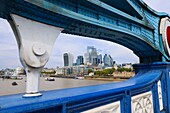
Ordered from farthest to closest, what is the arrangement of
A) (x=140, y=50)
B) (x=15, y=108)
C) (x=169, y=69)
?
1. (x=140, y=50)
2. (x=169, y=69)
3. (x=15, y=108)

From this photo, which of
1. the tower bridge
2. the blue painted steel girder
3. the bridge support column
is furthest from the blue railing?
the blue painted steel girder

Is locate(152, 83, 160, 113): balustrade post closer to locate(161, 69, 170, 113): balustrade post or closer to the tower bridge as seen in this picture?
the tower bridge

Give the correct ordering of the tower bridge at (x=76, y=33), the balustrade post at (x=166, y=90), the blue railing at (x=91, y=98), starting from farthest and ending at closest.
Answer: the balustrade post at (x=166, y=90) → the tower bridge at (x=76, y=33) → the blue railing at (x=91, y=98)

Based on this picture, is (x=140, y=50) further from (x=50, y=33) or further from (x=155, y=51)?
(x=50, y=33)

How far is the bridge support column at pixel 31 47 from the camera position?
5.48ft

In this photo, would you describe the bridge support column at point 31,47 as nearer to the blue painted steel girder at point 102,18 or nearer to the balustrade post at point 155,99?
the blue painted steel girder at point 102,18

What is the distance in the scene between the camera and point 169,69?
13.3 ft

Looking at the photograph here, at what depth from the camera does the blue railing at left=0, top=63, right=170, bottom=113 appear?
1290mm

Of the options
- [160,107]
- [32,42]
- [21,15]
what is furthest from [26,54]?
[160,107]

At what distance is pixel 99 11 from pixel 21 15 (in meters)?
1.26

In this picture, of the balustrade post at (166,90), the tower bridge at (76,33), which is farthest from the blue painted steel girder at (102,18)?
→ the balustrade post at (166,90)

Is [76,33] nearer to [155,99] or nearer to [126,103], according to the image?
[126,103]

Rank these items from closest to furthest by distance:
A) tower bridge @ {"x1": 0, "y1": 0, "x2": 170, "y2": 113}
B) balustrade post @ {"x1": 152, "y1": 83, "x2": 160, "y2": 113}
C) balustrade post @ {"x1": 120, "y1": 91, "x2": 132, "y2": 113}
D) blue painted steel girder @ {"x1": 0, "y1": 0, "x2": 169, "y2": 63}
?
tower bridge @ {"x1": 0, "y1": 0, "x2": 170, "y2": 113}
blue painted steel girder @ {"x1": 0, "y1": 0, "x2": 169, "y2": 63}
balustrade post @ {"x1": 120, "y1": 91, "x2": 132, "y2": 113}
balustrade post @ {"x1": 152, "y1": 83, "x2": 160, "y2": 113}

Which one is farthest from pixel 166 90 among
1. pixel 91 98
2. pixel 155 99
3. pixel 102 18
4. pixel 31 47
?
pixel 31 47
